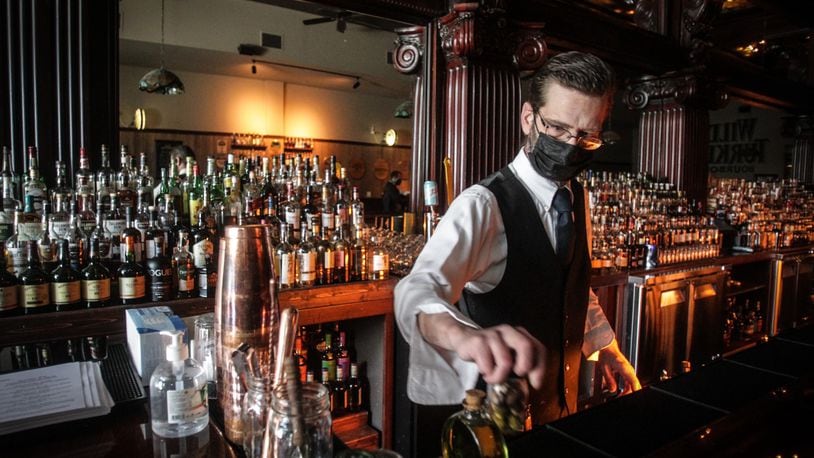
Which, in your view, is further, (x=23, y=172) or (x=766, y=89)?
(x=766, y=89)

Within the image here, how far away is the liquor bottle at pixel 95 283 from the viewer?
1973mm

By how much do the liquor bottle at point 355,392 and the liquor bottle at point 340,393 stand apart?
0.02 m

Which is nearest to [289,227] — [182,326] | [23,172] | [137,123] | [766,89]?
[23,172]

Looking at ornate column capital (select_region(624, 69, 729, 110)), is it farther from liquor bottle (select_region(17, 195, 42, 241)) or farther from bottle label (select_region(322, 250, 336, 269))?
liquor bottle (select_region(17, 195, 42, 241))

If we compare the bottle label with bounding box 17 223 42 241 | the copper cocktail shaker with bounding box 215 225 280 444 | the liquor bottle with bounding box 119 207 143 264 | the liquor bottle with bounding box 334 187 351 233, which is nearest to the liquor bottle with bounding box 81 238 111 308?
the liquor bottle with bounding box 119 207 143 264

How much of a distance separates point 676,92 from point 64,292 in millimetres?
4794

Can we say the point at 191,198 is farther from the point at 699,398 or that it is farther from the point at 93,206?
the point at 699,398

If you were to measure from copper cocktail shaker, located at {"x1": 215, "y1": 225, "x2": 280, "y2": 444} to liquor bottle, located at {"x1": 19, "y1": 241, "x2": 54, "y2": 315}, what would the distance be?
129cm

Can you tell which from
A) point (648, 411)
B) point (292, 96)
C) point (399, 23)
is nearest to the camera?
point (648, 411)

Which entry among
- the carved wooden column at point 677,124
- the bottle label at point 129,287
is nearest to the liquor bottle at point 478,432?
the bottle label at point 129,287

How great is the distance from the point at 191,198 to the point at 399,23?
1.60 metres

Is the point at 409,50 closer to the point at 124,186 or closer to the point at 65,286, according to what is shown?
the point at 124,186

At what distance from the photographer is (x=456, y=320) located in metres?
0.98

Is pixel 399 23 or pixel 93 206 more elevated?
pixel 399 23
